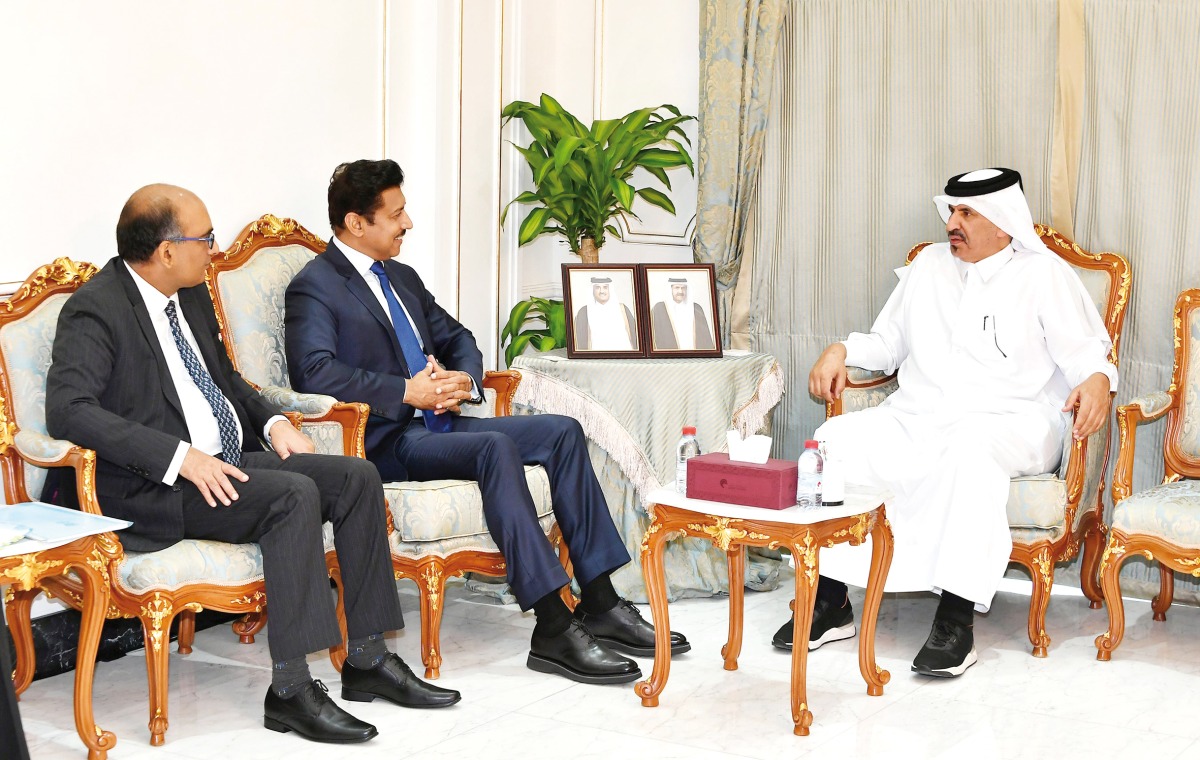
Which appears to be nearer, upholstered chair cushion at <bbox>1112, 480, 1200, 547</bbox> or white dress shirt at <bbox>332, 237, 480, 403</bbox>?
upholstered chair cushion at <bbox>1112, 480, 1200, 547</bbox>

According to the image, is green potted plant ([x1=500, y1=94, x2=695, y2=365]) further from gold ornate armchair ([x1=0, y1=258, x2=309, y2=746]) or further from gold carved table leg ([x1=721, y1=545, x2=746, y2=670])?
gold ornate armchair ([x1=0, y1=258, x2=309, y2=746])

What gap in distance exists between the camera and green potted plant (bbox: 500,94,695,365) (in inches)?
172

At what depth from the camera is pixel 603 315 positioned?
161 inches

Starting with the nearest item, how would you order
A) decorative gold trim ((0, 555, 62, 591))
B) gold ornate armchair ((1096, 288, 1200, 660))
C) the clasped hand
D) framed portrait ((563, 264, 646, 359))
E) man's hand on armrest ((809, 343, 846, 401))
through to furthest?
decorative gold trim ((0, 555, 62, 591))
gold ornate armchair ((1096, 288, 1200, 660))
the clasped hand
man's hand on armrest ((809, 343, 846, 401))
framed portrait ((563, 264, 646, 359))

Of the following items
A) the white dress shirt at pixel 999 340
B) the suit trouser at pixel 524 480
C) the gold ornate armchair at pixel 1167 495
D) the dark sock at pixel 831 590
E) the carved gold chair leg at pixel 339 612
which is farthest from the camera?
the white dress shirt at pixel 999 340

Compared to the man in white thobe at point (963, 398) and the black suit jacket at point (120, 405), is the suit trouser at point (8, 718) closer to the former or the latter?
the black suit jacket at point (120, 405)

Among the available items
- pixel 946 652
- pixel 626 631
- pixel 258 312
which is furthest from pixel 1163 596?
pixel 258 312

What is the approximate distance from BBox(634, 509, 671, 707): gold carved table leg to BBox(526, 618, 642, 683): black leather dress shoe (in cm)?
13

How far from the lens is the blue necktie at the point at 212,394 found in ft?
9.95

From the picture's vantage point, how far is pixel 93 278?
2.95 metres

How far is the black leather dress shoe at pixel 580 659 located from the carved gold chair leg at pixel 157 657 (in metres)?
0.96

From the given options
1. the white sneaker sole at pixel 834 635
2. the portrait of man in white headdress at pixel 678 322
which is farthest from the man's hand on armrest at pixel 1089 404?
the portrait of man in white headdress at pixel 678 322

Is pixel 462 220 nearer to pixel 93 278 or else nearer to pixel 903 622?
pixel 93 278

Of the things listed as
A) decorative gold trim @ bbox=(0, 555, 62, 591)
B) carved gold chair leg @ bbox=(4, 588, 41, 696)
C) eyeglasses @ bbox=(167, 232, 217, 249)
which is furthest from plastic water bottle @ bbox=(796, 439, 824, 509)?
carved gold chair leg @ bbox=(4, 588, 41, 696)
